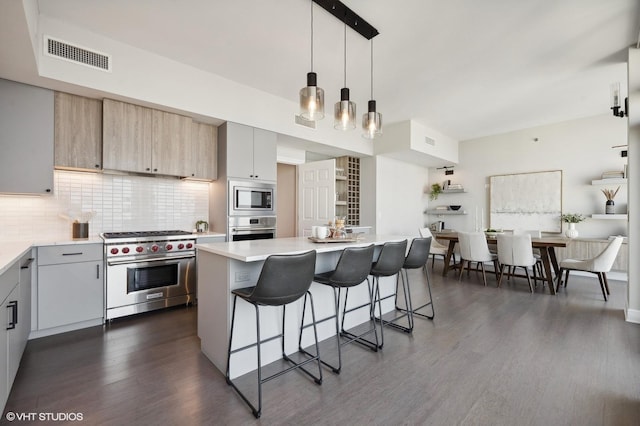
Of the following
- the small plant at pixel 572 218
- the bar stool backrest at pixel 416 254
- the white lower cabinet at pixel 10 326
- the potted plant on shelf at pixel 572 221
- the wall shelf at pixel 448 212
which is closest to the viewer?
the white lower cabinet at pixel 10 326

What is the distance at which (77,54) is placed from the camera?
275cm

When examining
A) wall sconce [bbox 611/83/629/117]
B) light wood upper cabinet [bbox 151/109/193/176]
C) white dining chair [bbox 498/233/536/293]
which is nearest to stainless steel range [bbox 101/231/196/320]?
light wood upper cabinet [bbox 151/109/193/176]

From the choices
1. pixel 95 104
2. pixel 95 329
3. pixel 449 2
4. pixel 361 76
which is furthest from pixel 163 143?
pixel 449 2

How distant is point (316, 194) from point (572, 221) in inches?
192

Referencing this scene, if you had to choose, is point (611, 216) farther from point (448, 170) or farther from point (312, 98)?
point (312, 98)

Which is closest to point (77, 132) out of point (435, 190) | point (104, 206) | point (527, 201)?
point (104, 206)

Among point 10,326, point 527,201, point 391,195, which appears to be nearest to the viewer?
point 10,326

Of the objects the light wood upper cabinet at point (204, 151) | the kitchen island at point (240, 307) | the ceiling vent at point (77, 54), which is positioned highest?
the ceiling vent at point (77, 54)

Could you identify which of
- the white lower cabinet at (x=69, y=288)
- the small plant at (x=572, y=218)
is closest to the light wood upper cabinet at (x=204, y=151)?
the white lower cabinet at (x=69, y=288)

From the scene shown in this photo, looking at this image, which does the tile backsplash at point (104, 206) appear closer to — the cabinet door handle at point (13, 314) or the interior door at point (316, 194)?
the cabinet door handle at point (13, 314)

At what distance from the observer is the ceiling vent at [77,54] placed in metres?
2.63

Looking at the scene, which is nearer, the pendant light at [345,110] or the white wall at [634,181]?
the pendant light at [345,110]

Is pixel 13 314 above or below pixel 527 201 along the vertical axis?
below

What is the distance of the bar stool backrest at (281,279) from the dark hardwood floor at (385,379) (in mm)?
630
